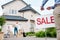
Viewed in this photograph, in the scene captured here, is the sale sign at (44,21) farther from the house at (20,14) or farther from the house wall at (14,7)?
the house wall at (14,7)

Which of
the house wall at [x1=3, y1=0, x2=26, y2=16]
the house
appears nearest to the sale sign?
the house

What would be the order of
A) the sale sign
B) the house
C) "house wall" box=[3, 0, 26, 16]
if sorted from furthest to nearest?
1. "house wall" box=[3, 0, 26, 16]
2. the house
3. the sale sign

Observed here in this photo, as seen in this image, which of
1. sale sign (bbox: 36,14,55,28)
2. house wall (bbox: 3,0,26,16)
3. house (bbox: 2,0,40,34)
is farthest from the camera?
house wall (bbox: 3,0,26,16)

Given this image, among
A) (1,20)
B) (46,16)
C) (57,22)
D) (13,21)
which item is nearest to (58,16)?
(57,22)

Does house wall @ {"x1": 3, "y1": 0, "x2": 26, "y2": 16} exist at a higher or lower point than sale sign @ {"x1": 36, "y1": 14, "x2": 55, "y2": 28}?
higher

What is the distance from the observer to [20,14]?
147 feet

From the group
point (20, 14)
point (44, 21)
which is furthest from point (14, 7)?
point (44, 21)

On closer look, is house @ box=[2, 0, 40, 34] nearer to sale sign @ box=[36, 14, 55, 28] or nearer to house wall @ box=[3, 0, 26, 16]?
house wall @ box=[3, 0, 26, 16]

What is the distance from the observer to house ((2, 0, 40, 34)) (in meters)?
42.1

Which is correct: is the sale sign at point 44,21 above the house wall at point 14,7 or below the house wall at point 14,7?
below

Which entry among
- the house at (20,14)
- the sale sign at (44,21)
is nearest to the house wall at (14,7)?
the house at (20,14)

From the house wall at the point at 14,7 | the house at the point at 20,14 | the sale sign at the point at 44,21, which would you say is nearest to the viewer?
the sale sign at the point at 44,21

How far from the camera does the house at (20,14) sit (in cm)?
4209

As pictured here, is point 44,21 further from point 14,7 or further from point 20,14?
point 14,7
